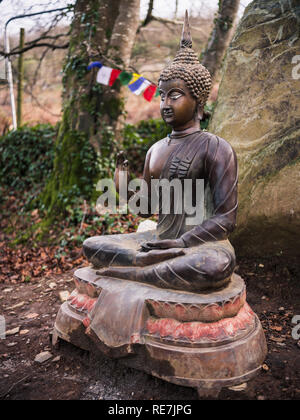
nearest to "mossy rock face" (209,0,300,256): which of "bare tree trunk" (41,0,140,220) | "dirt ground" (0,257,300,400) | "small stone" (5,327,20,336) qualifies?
"dirt ground" (0,257,300,400)

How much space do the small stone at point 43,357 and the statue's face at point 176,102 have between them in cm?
200

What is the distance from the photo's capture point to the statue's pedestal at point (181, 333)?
2.10 metres

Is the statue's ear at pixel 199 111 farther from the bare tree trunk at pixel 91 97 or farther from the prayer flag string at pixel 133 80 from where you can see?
the bare tree trunk at pixel 91 97

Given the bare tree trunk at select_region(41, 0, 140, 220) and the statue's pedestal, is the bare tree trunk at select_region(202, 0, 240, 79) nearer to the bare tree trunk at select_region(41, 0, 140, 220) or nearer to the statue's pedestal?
the bare tree trunk at select_region(41, 0, 140, 220)

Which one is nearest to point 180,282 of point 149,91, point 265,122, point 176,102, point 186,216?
point 186,216

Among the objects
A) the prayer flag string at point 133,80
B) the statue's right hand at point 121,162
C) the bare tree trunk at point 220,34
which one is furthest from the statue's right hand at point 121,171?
the bare tree trunk at point 220,34

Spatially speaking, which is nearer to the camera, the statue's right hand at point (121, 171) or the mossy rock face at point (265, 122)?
the statue's right hand at point (121, 171)

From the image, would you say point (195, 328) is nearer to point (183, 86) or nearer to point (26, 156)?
point (183, 86)

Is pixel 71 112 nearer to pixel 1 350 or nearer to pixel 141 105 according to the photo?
pixel 1 350

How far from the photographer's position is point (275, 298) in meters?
3.53

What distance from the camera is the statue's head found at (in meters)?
2.65

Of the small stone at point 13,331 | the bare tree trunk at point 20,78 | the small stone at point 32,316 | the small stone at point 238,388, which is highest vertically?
the bare tree trunk at point 20,78

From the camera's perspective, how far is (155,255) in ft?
8.13

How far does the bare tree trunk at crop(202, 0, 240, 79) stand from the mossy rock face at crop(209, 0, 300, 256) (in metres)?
1.32
